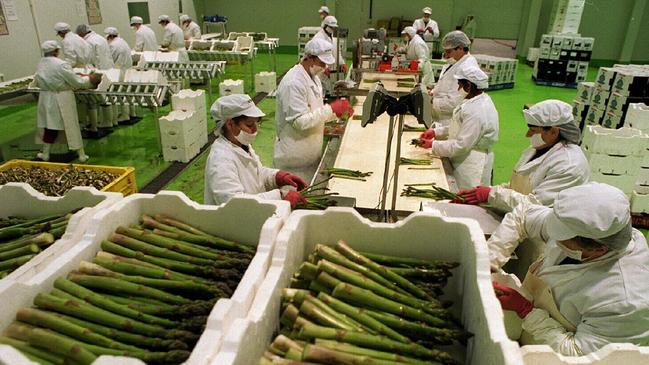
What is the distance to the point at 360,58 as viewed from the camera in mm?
7238

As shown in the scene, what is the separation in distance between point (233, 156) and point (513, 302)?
5.82 feet

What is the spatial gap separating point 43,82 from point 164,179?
6.83ft

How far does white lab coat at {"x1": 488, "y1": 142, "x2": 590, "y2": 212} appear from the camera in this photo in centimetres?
259

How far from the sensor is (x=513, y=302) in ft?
6.42

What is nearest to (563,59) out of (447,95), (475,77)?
(447,95)

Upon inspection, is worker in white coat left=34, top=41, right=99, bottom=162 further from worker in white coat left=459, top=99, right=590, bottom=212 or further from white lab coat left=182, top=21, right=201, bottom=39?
white lab coat left=182, top=21, right=201, bottom=39

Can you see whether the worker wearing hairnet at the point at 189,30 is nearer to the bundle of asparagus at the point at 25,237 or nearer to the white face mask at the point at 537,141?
the bundle of asparagus at the point at 25,237

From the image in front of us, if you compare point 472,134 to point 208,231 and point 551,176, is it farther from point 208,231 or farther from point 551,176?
point 208,231

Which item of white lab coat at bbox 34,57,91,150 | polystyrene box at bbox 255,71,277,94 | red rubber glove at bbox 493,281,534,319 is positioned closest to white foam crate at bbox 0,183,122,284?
red rubber glove at bbox 493,281,534,319

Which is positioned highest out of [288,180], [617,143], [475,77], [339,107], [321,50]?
[321,50]

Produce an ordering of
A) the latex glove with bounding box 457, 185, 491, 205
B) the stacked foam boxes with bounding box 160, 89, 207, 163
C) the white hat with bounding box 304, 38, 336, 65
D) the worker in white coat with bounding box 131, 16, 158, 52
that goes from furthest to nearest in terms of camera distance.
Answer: the worker in white coat with bounding box 131, 16, 158, 52
the stacked foam boxes with bounding box 160, 89, 207, 163
the white hat with bounding box 304, 38, 336, 65
the latex glove with bounding box 457, 185, 491, 205

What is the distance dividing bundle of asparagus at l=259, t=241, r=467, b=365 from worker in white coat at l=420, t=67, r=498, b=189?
2.25 m

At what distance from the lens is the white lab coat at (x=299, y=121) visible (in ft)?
12.5

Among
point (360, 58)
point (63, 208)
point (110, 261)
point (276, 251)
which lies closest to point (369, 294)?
point (276, 251)
